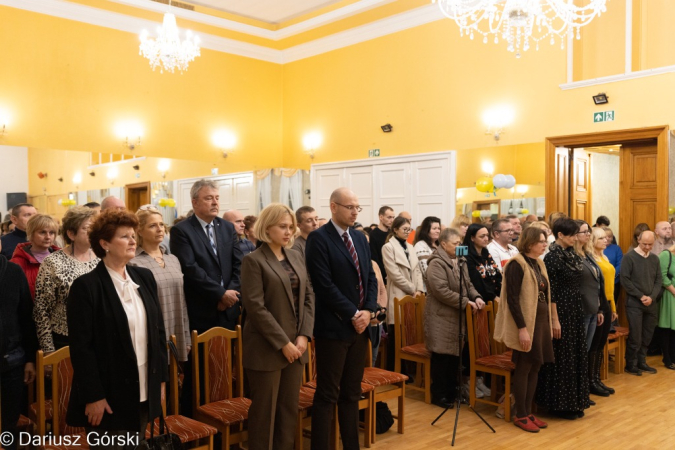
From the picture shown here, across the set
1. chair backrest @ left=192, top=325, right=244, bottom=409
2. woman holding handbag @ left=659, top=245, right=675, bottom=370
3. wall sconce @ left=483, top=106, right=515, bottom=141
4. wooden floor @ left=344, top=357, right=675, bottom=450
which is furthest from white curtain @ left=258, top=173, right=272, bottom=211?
chair backrest @ left=192, top=325, right=244, bottom=409

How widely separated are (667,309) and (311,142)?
6749mm

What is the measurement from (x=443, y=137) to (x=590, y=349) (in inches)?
188

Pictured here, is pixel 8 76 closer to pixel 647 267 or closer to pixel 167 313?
pixel 167 313

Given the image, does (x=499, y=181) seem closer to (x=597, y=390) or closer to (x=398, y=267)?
(x=398, y=267)

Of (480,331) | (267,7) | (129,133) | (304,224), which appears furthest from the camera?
(267,7)

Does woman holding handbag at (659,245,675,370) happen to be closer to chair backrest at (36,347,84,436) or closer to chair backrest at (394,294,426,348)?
chair backrest at (394,294,426,348)

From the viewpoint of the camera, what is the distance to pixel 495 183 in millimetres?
8422

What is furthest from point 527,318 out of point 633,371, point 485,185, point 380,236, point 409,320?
point 485,185

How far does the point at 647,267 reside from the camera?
21.4 feet

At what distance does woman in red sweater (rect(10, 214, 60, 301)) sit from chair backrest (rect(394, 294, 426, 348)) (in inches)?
107

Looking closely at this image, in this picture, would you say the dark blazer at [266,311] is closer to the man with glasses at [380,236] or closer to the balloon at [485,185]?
the man with glasses at [380,236]

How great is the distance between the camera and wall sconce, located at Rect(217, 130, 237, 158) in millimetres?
10938

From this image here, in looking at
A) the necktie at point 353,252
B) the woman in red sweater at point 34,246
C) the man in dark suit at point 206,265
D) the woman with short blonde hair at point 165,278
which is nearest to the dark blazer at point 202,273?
the man in dark suit at point 206,265

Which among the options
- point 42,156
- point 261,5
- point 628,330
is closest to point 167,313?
point 628,330
